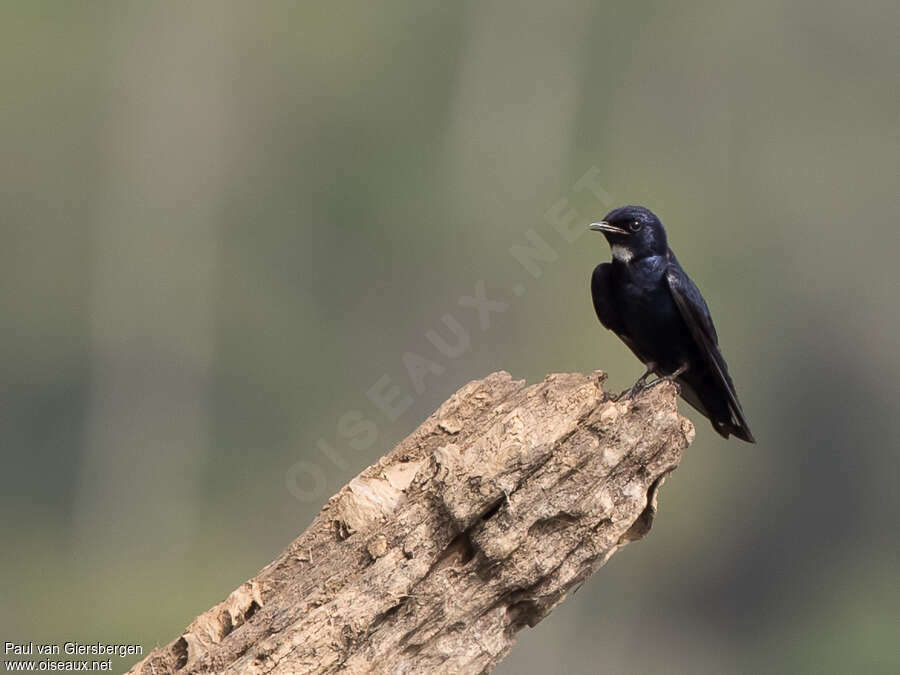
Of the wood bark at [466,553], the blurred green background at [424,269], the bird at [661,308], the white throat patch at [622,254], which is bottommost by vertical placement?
the wood bark at [466,553]

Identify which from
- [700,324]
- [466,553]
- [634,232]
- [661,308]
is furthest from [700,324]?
[466,553]

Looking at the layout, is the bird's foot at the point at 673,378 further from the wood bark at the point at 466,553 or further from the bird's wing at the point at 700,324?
the wood bark at the point at 466,553

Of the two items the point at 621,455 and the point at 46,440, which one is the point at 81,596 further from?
the point at 621,455

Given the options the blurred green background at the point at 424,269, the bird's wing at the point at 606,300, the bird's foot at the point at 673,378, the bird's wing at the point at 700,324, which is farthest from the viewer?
the blurred green background at the point at 424,269

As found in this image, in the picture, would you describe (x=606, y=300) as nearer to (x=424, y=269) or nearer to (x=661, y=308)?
(x=661, y=308)

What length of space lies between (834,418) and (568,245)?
5.33 m

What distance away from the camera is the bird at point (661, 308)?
23.2 feet

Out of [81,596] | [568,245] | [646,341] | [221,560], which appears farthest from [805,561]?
[646,341]

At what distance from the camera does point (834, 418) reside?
22562mm

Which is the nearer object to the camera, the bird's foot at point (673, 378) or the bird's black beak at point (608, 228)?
the bird's foot at point (673, 378)

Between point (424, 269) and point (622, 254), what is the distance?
59.1 ft

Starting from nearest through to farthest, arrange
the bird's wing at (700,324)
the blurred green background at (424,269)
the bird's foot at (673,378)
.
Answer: the bird's foot at (673,378)
the bird's wing at (700,324)
the blurred green background at (424,269)

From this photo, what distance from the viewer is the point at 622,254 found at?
7.23 meters

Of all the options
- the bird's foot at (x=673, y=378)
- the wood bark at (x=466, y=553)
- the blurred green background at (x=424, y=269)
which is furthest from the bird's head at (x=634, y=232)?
the blurred green background at (x=424, y=269)
